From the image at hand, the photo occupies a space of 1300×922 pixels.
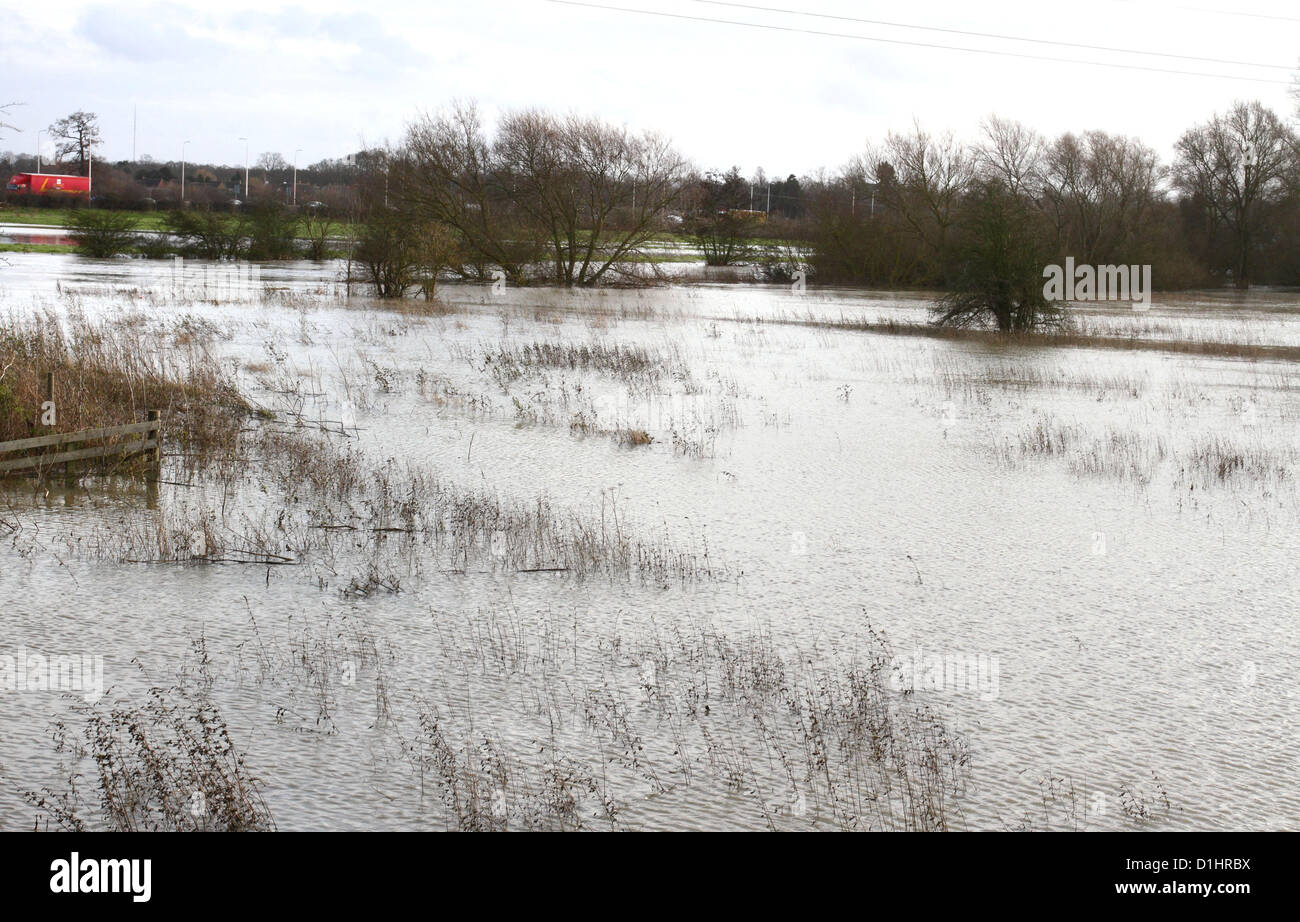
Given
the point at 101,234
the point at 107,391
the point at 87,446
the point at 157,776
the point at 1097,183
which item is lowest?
the point at 157,776

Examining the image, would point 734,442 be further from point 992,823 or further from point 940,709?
point 992,823

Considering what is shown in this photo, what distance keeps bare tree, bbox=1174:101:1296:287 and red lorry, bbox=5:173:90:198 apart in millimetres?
68902

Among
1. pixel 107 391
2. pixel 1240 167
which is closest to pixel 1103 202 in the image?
pixel 1240 167

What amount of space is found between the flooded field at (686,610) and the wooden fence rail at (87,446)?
0.45m

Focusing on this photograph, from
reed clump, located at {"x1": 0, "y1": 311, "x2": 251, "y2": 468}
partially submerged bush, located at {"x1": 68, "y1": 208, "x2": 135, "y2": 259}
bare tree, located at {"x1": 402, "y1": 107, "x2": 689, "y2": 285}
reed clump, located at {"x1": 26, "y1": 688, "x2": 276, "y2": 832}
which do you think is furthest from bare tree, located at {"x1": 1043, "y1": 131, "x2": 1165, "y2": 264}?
reed clump, located at {"x1": 26, "y1": 688, "x2": 276, "y2": 832}

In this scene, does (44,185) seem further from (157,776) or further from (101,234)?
(157,776)

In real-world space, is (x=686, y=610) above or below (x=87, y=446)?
below

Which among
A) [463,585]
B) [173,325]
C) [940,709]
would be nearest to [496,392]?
[173,325]

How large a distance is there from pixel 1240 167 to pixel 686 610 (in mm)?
68301

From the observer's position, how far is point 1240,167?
216 ft

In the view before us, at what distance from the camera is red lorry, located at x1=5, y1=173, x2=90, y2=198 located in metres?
80.8

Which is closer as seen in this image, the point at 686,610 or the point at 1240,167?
the point at 686,610

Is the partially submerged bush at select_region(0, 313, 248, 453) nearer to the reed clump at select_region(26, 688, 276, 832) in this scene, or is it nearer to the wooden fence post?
the wooden fence post

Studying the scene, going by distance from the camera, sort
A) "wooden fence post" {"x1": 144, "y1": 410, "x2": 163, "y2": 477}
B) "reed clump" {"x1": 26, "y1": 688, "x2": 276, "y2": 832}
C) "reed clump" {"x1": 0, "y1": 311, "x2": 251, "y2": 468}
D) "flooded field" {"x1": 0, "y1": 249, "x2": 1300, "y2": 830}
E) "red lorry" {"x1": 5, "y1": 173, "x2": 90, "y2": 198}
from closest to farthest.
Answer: "reed clump" {"x1": 26, "y1": 688, "x2": 276, "y2": 832}, "flooded field" {"x1": 0, "y1": 249, "x2": 1300, "y2": 830}, "wooden fence post" {"x1": 144, "y1": 410, "x2": 163, "y2": 477}, "reed clump" {"x1": 0, "y1": 311, "x2": 251, "y2": 468}, "red lorry" {"x1": 5, "y1": 173, "x2": 90, "y2": 198}
